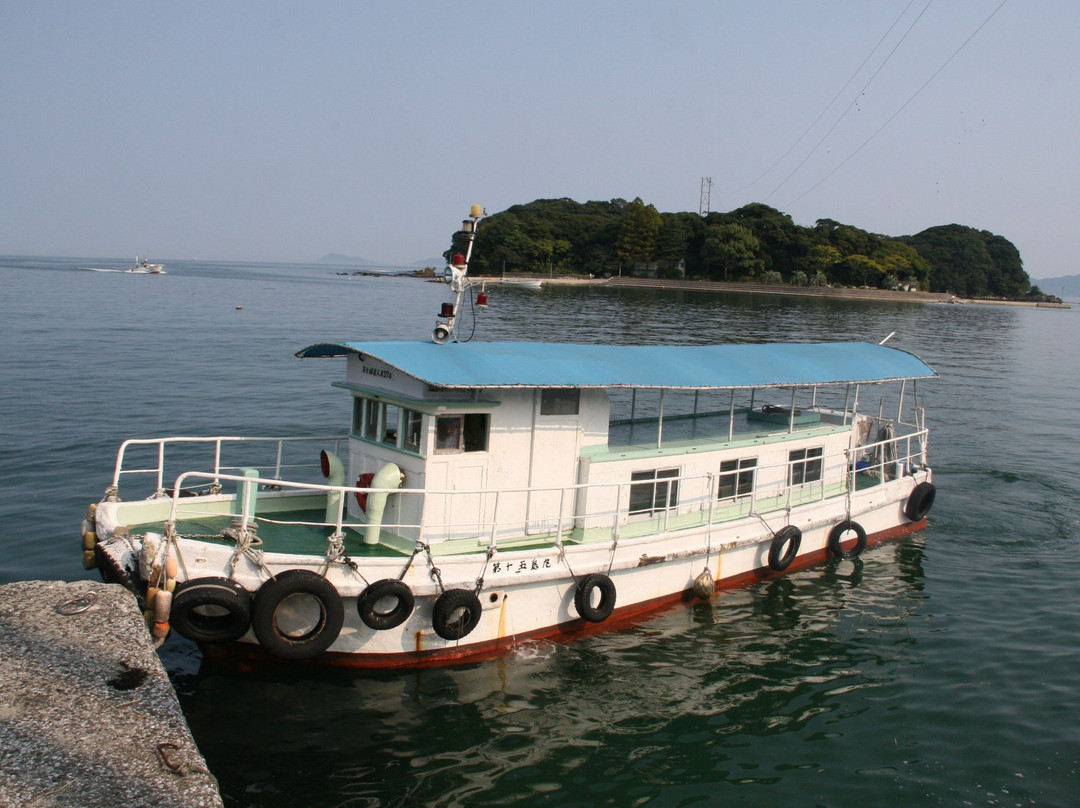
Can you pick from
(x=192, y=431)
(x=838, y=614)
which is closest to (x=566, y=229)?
(x=192, y=431)

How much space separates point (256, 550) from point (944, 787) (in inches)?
323

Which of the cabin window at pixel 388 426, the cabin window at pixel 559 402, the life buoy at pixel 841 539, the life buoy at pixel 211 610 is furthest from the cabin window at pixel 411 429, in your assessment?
the life buoy at pixel 841 539

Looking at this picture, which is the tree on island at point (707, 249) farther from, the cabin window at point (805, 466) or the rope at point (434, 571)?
the rope at point (434, 571)

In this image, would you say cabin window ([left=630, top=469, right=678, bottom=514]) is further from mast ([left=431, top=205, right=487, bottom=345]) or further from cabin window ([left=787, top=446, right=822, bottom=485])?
mast ([left=431, top=205, right=487, bottom=345])

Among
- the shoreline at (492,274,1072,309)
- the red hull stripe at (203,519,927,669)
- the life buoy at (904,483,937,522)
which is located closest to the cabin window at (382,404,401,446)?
the red hull stripe at (203,519,927,669)

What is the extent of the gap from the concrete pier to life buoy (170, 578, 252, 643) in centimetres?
47

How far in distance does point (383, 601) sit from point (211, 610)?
2.00 m

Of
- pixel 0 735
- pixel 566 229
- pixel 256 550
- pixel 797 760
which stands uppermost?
pixel 566 229

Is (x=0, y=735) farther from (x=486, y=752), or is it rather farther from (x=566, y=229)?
(x=566, y=229)

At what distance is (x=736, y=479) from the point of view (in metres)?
14.6

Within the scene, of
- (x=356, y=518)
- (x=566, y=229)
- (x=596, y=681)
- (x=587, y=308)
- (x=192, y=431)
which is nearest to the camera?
(x=596, y=681)

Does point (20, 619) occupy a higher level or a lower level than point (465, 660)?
higher

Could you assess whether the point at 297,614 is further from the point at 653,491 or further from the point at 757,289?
the point at 757,289

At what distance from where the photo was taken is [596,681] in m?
11.3
